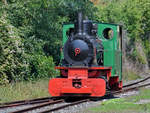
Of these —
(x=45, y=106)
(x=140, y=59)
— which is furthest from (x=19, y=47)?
(x=140, y=59)

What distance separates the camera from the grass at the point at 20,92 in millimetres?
14134

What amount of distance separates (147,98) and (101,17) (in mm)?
20273

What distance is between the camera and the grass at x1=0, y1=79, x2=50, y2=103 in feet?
46.4

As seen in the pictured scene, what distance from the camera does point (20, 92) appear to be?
48.6 feet

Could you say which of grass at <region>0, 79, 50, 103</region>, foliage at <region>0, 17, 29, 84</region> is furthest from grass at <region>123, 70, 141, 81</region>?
grass at <region>0, 79, 50, 103</region>

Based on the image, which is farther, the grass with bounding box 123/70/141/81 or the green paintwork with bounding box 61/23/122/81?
the grass with bounding box 123/70/141/81

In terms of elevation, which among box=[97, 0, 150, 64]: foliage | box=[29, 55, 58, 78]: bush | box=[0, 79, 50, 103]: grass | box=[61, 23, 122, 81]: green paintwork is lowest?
box=[0, 79, 50, 103]: grass

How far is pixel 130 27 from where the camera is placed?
3706 centimetres

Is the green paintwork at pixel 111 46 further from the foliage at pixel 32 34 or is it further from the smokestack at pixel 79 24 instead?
the foliage at pixel 32 34

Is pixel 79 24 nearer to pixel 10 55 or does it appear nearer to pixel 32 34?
pixel 10 55

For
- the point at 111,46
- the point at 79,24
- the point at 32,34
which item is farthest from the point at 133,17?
the point at 79,24

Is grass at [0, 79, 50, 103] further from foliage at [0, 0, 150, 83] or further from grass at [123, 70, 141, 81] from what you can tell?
Answer: grass at [123, 70, 141, 81]

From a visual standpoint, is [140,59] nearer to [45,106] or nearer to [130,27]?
[130,27]

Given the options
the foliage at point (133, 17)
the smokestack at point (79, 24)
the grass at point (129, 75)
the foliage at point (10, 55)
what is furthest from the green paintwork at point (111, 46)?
the foliage at point (133, 17)
